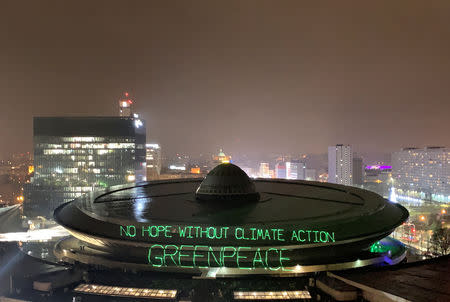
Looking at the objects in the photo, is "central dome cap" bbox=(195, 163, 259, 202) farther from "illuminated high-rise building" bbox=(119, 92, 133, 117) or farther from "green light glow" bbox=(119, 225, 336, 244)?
"illuminated high-rise building" bbox=(119, 92, 133, 117)

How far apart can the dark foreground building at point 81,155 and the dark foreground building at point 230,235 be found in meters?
84.4

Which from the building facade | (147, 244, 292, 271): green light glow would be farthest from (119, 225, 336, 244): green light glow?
the building facade

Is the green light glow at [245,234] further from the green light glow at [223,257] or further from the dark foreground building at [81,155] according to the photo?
the dark foreground building at [81,155]

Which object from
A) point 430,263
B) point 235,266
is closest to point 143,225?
point 235,266

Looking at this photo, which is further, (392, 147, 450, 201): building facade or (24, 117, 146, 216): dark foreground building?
(392, 147, 450, 201): building facade

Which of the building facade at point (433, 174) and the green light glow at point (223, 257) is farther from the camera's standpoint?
the building facade at point (433, 174)

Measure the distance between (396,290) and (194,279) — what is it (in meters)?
15.3

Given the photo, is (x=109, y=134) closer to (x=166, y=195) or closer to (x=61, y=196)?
(x=61, y=196)

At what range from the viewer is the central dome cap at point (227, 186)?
41.5m

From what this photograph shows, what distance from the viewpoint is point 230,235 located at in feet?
90.3

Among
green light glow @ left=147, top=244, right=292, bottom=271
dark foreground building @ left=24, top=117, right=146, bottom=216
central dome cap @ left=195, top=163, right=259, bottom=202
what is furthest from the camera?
dark foreground building @ left=24, top=117, right=146, bottom=216

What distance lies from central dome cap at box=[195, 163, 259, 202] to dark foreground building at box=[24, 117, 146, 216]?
286 ft

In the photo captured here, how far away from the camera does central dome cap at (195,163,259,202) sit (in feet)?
136

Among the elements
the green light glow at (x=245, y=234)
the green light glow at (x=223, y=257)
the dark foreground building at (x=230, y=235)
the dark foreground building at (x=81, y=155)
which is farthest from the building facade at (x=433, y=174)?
the green light glow at (x=223, y=257)
